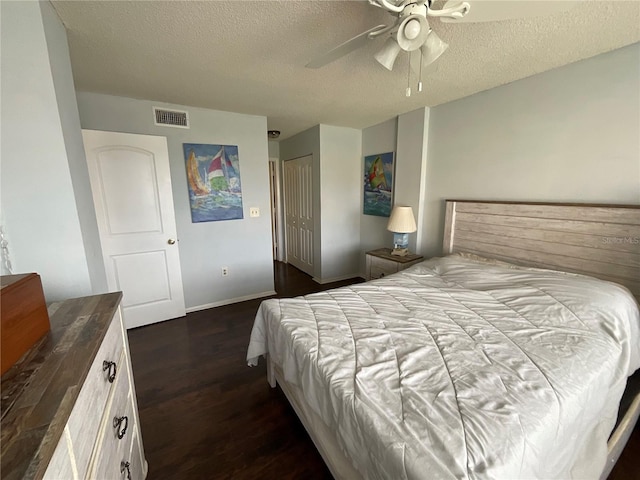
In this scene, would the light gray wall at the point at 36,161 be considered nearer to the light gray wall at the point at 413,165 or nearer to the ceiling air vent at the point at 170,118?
the ceiling air vent at the point at 170,118

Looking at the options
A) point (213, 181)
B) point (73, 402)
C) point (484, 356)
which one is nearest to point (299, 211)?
point (213, 181)

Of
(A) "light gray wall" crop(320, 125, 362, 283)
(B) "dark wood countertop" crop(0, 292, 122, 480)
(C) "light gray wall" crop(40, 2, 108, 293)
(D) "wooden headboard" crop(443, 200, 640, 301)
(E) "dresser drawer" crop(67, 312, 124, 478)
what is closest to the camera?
(B) "dark wood countertop" crop(0, 292, 122, 480)

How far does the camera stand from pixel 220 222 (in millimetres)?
3068

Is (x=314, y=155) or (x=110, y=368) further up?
(x=314, y=155)

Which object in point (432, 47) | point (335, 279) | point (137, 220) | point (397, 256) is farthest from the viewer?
point (335, 279)

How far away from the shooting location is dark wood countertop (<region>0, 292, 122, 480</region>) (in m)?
0.45

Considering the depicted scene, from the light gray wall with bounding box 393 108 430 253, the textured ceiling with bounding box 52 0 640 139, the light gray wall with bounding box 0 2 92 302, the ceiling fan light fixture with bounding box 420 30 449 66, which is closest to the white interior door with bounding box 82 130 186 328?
the textured ceiling with bounding box 52 0 640 139

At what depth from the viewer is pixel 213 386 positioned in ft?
6.29

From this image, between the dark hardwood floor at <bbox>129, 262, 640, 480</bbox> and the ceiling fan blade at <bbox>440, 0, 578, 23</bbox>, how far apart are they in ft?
7.07

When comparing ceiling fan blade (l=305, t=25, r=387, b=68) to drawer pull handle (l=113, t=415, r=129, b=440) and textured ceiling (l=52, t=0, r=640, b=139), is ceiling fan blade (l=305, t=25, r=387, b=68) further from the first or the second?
drawer pull handle (l=113, t=415, r=129, b=440)

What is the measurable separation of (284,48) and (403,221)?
192 cm

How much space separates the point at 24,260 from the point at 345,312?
1.53 meters

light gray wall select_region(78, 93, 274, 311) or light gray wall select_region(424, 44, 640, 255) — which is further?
light gray wall select_region(78, 93, 274, 311)

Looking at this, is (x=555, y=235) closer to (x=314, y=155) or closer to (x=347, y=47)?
(x=347, y=47)
